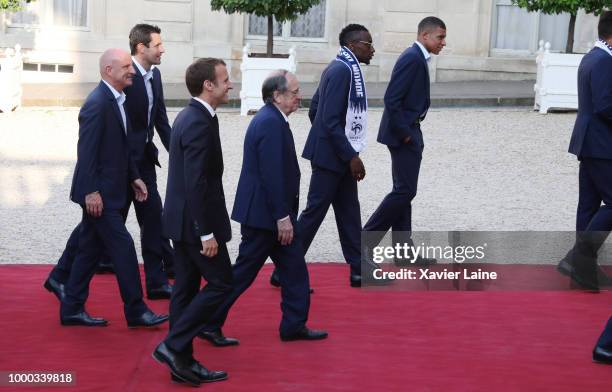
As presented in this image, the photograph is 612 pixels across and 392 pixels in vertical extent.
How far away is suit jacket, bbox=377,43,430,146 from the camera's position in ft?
30.7

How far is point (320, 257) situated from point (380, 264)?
0.75 metres

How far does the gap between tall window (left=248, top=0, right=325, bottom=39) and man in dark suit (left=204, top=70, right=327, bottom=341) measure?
16.1 metres

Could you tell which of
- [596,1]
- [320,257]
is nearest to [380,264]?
[320,257]

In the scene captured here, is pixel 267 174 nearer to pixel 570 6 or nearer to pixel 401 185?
pixel 401 185

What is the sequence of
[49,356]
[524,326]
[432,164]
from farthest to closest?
[432,164]
[524,326]
[49,356]

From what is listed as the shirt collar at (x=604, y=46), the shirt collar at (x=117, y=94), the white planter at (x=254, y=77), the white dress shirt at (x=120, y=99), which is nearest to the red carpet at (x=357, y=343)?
the white dress shirt at (x=120, y=99)

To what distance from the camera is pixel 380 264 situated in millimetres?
9688

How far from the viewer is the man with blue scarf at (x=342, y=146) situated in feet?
29.2

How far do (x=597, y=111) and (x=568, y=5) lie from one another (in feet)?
34.9

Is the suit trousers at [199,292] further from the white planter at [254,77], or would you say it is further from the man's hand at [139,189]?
the white planter at [254,77]

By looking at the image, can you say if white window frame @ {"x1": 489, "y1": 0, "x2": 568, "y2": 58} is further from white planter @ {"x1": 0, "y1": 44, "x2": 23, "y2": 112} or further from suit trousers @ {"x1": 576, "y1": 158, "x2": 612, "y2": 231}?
suit trousers @ {"x1": 576, "y1": 158, "x2": 612, "y2": 231}

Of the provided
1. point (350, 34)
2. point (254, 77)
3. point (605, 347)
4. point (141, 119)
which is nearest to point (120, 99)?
point (141, 119)

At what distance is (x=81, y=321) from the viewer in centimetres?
801

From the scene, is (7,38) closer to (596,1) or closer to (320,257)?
(596,1)
